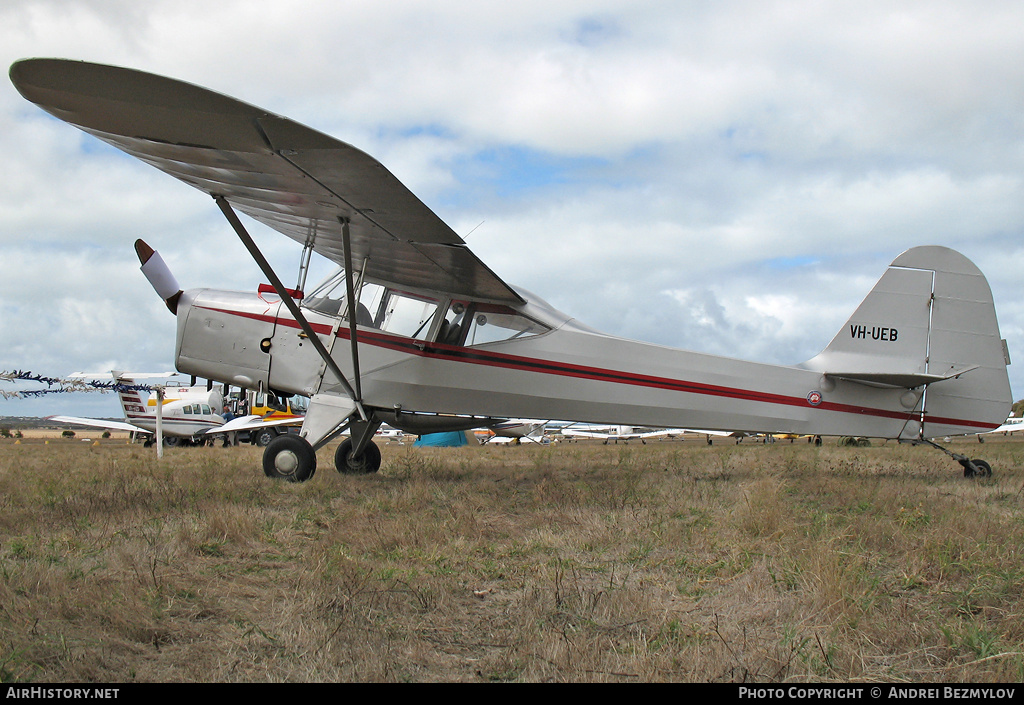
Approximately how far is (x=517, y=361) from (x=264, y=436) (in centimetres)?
2117

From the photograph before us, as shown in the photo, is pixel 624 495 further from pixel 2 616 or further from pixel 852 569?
pixel 2 616

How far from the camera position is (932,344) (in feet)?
27.6

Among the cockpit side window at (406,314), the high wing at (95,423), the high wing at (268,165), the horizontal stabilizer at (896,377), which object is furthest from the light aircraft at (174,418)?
the horizontal stabilizer at (896,377)

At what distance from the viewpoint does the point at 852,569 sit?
3283 mm

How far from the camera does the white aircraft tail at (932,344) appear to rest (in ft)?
27.2

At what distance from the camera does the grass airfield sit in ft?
7.77

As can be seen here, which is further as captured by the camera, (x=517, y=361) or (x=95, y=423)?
(x=95, y=423)

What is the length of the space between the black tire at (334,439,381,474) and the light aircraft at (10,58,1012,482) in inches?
1.0

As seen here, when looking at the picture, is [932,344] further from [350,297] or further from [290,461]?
[290,461]

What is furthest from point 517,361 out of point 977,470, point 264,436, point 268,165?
point 264,436
